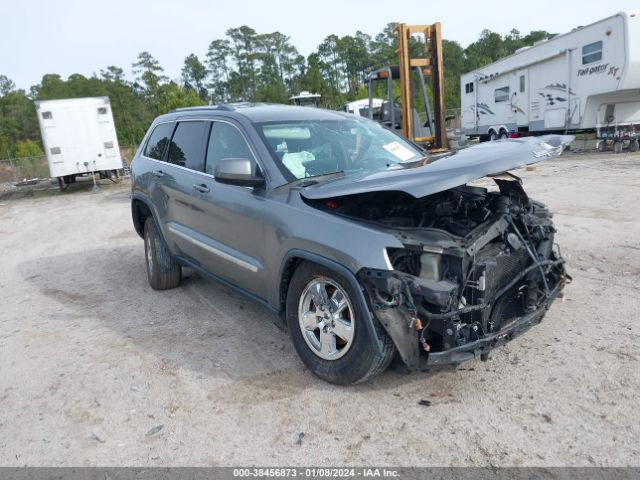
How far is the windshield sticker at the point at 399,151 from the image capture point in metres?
Result: 4.46

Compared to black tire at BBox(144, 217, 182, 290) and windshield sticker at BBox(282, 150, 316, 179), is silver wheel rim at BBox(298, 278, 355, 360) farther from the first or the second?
black tire at BBox(144, 217, 182, 290)

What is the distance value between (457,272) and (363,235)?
593 mm

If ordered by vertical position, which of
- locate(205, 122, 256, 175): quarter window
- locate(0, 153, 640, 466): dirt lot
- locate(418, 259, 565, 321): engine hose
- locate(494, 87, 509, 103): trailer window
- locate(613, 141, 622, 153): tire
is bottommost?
locate(0, 153, 640, 466): dirt lot

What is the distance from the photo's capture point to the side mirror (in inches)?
142

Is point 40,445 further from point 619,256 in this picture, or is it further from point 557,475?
point 619,256

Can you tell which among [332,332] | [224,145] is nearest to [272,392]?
[332,332]

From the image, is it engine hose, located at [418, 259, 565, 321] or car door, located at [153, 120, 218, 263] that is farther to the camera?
car door, located at [153, 120, 218, 263]

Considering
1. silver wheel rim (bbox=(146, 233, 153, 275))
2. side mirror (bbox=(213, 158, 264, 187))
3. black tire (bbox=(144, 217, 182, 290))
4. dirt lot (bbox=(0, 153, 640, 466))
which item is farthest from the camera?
silver wheel rim (bbox=(146, 233, 153, 275))

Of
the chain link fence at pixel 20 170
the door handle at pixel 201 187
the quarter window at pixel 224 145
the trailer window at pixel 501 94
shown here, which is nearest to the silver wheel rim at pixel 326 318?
the quarter window at pixel 224 145

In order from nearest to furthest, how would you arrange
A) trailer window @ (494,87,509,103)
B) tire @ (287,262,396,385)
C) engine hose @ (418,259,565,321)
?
engine hose @ (418,259,565,321) < tire @ (287,262,396,385) < trailer window @ (494,87,509,103)

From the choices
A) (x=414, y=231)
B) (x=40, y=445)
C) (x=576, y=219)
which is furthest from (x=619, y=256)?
(x=40, y=445)

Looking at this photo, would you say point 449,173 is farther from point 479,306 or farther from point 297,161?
point 297,161

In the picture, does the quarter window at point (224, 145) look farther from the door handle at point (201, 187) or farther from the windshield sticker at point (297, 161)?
the windshield sticker at point (297, 161)

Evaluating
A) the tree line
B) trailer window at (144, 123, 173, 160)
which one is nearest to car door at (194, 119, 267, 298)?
trailer window at (144, 123, 173, 160)
